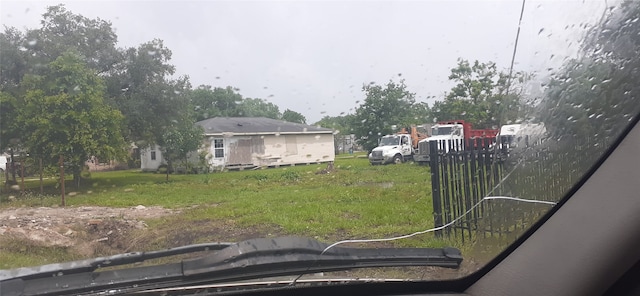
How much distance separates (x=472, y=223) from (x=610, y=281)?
129 centimetres

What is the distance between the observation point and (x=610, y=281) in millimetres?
2812

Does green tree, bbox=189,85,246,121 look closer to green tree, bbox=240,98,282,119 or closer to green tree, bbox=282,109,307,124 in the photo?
green tree, bbox=240,98,282,119

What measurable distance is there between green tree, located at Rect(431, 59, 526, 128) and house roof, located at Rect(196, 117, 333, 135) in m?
0.97

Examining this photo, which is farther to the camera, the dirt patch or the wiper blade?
the dirt patch

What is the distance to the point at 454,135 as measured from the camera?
4711 millimetres

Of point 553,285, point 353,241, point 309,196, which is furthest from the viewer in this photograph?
point 309,196

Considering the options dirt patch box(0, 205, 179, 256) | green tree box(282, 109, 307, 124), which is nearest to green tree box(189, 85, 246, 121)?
green tree box(282, 109, 307, 124)

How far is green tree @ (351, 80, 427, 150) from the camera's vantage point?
14.0 feet

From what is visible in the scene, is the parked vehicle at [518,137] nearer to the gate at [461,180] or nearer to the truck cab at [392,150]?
the gate at [461,180]

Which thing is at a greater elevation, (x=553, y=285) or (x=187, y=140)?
(x=187, y=140)

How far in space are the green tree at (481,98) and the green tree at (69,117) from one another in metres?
2.28

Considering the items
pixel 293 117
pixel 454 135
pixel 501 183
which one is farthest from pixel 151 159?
pixel 501 183

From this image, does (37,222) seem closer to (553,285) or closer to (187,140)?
(187,140)

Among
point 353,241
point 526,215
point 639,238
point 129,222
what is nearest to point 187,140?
point 129,222
